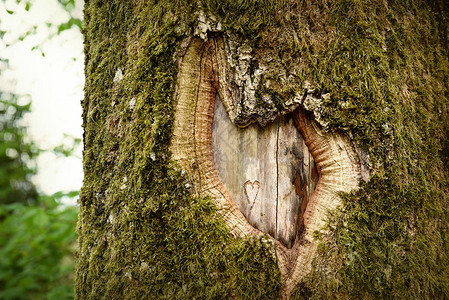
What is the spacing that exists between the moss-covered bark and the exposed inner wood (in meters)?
0.15

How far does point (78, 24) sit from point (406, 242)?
3524 millimetres

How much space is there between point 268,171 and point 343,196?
41 centimetres

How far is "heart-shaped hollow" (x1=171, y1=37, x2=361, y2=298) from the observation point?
137cm

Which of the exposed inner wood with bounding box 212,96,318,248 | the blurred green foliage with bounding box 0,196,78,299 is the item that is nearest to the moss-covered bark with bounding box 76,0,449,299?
the exposed inner wood with bounding box 212,96,318,248

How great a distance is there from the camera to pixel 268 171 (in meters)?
1.47

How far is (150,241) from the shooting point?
138 cm

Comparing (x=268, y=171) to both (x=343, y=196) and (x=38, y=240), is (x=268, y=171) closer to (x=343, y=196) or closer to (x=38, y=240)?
(x=343, y=196)

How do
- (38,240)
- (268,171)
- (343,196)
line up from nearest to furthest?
(343,196)
(268,171)
(38,240)

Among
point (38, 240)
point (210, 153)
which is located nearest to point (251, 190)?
point (210, 153)

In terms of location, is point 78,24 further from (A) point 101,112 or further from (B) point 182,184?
(B) point 182,184

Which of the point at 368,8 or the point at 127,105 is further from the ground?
the point at 368,8

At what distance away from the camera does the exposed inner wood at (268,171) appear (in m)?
1.45

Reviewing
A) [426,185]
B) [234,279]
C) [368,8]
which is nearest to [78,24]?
[368,8]

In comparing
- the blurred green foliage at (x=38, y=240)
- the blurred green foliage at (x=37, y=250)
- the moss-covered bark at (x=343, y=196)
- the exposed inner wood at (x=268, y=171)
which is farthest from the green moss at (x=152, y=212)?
the blurred green foliage at (x=37, y=250)
